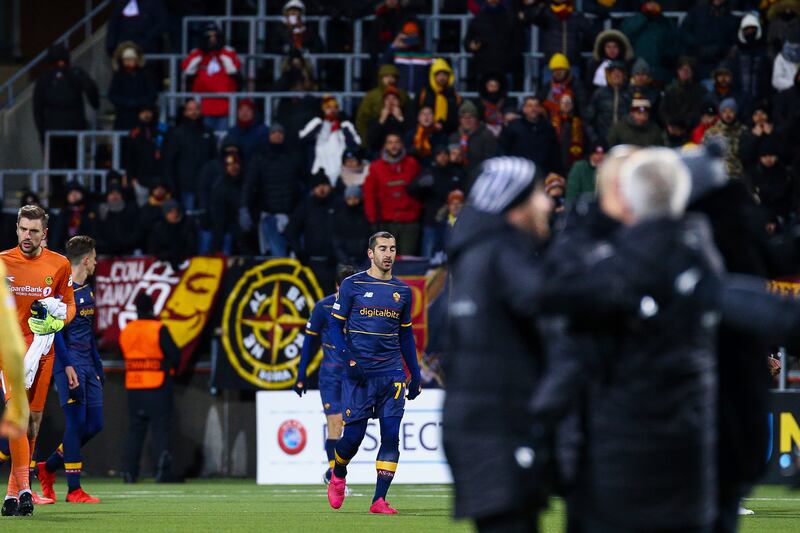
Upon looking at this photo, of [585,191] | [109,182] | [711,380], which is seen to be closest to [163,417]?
[109,182]

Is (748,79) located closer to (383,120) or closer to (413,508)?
(383,120)

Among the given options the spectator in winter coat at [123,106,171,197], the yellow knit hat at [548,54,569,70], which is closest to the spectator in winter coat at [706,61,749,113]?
the yellow knit hat at [548,54,569,70]

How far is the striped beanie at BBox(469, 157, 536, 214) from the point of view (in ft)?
23.1

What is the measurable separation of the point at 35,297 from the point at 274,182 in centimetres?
906

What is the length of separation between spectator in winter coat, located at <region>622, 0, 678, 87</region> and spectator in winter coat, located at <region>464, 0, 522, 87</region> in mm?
1743

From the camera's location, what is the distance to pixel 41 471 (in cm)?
1777

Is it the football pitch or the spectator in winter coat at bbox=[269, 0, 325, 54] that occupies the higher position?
the spectator in winter coat at bbox=[269, 0, 325, 54]

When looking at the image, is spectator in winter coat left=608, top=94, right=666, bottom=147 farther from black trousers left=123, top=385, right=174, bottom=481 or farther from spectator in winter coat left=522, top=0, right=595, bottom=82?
black trousers left=123, top=385, right=174, bottom=481

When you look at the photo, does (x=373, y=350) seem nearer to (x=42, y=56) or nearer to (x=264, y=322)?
(x=264, y=322)

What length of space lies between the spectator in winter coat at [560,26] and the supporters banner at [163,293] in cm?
597

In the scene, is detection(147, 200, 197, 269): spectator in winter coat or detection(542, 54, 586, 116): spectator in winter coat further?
detection(147, 200, 197, 269): spectator in winter coat

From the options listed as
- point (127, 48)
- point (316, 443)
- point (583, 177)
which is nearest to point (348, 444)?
point (316, 443)

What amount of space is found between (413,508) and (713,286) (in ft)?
34.5

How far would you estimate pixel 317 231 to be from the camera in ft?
76.1
